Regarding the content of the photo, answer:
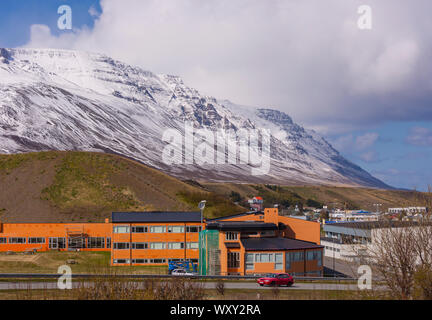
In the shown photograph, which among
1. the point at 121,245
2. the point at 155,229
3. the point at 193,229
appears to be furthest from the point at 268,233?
the point at 121,245

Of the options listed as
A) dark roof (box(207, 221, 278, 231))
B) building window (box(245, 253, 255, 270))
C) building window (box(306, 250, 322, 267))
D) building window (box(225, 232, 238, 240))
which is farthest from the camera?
dark roof (box(207, 221, 278, 231))

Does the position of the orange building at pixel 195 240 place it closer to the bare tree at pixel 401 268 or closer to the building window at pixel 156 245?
the building window at pixel 156 245

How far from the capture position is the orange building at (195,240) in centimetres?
6072

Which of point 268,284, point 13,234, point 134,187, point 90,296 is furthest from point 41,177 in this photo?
point 90,296

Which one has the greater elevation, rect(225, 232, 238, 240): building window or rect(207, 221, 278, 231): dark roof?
rect(207, 221, 278, 231): dark roof

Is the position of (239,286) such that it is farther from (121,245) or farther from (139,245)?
(121,245)

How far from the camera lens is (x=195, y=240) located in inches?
3152

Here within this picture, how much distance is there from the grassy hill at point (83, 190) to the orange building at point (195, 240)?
20287 millimetres

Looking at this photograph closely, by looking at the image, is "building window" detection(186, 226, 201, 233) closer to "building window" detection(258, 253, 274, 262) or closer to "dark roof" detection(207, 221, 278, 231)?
"dark roof" detection(207, 221, 278, 231)

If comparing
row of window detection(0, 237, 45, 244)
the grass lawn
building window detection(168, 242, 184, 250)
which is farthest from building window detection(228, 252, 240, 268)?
row of window detection(0, 237, 45, 244)

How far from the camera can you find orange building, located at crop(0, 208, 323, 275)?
60.7 metres

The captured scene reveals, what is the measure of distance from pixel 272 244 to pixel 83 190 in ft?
245

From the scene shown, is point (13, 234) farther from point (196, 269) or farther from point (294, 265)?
point (294, 265)

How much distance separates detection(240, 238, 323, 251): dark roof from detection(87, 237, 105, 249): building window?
37.3m
